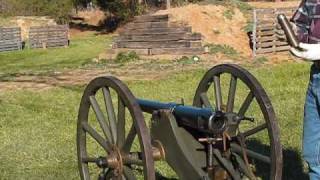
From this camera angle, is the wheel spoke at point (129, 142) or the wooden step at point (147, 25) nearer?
the wheel spoke at point (129, 142)

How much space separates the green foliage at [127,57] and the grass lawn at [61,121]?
24.7ft

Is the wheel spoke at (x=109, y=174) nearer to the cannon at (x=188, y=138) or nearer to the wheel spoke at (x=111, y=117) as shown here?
the cannon at (x=188, y=138)

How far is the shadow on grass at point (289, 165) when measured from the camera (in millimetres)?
6039

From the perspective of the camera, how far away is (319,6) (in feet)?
12.7

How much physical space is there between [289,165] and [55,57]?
22.7m

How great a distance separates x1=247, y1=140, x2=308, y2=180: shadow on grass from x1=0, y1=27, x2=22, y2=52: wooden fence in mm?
28627

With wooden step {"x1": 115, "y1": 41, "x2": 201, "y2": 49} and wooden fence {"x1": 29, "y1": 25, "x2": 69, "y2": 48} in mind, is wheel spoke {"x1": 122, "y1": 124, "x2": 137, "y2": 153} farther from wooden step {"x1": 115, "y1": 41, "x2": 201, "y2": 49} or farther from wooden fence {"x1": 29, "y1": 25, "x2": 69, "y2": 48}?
wooden fence {"x1": 29, "y1": 25, "x2": 69, "y2": 48}

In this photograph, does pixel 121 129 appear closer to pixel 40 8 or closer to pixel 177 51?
pixel 177 51

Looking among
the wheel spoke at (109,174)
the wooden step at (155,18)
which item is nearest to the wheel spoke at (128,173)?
the wheel spoke at (109,174)

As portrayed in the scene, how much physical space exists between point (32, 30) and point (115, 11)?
32.9ft

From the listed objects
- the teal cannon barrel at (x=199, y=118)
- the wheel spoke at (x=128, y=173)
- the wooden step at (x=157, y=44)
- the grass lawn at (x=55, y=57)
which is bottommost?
the grass lawn at (x=55, y=57)

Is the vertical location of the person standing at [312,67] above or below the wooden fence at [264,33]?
above

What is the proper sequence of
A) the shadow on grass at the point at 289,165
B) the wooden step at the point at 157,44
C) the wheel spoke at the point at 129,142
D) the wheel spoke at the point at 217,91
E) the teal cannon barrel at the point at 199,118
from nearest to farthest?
1. the teal cannon barrel at the point at 199,118
2. the wheel spoke at the point at 129,142
3. the wheel spoke at the point at 217,91
4. the shadow on grass at the point at 289,165
5. the wooden step at the point at 157,44

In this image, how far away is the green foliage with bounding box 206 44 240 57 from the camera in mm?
21484
